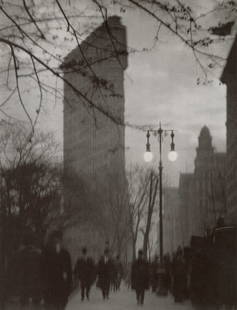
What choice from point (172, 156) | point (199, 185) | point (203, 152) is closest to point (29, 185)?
point (172, 156)

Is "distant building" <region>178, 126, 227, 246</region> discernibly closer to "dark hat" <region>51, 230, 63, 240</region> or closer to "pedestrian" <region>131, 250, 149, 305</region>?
"pedestrian" <region>131, 250, 149, 305</region>

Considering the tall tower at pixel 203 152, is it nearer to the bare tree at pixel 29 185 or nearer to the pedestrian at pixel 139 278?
the bare tree at pixel 29 185

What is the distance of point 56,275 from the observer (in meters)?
16.1

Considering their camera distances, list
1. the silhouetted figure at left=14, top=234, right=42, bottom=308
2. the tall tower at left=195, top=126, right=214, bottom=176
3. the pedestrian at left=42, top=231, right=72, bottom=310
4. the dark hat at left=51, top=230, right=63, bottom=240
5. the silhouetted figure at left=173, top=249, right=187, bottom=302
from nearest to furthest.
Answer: the dark hat at left=51, top=230, right=63, bottom=240 → the pedestrian at left=42, top=231, right=72, bottom=310 → the silhouetted figure at left=14, top=234, right=42, bottom=308 → the silhouetted figure at left=173, top=249, right=187, bottom=302 → the tall tower at left=195, top=126, right=214, bottom=176

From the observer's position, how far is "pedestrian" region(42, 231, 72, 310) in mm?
16062

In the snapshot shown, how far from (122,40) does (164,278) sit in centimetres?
2000

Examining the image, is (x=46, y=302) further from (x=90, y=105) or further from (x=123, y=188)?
(x=123, y=188)

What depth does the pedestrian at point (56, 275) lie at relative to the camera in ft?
52.7

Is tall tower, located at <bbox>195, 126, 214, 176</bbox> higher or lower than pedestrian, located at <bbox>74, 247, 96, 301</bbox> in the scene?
higher

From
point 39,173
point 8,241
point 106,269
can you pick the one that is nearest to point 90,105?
point 106,269

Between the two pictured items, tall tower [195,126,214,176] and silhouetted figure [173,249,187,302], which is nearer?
silhouetted figure [173,249,187,302]

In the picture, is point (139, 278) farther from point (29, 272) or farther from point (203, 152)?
point (203, 152)

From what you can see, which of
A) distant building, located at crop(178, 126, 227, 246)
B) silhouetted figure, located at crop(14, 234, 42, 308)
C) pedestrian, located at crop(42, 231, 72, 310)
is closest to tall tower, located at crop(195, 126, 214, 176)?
distant building, located at crop(178, 126, 227, 246)

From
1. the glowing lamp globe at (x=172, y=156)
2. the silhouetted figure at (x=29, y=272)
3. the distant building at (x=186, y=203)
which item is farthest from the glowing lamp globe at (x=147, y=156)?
the distant building at (x=186, y=203)
